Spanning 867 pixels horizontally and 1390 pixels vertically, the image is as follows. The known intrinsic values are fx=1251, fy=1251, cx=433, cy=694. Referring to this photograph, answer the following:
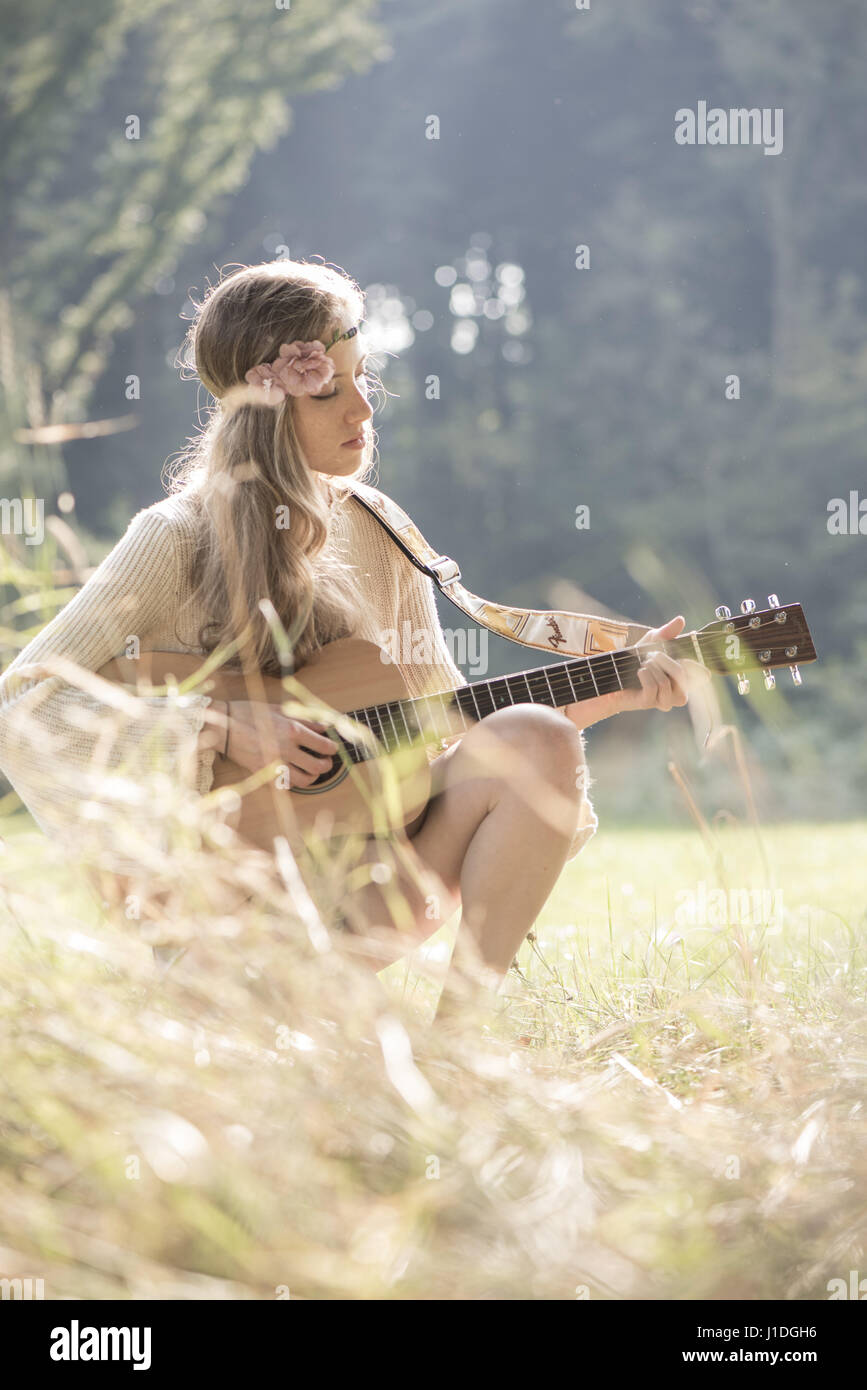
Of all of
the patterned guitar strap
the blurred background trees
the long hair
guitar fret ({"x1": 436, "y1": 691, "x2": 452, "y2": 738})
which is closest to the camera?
the long hair

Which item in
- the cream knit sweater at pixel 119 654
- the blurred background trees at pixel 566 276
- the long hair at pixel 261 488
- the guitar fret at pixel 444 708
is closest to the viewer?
the cream knit sweater at pixel 119 654

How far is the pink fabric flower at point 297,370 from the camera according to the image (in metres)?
1.88

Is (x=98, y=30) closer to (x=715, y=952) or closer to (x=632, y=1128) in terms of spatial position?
(x=715, y=952)

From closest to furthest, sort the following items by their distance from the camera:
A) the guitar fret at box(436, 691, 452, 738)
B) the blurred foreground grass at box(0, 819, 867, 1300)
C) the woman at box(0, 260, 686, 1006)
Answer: the blurred foreground grass at box(0, 819, 867, 1300)
the woman at box(0, 260, 686, 1006)
the guitar fret at box(436, 691, 452, 738)

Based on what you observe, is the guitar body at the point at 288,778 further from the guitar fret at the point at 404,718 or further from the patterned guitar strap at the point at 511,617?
the patterned guitar strap at the point at 511,617

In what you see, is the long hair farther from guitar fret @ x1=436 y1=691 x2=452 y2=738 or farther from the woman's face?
guitar fret @ x1=436 y1=691 x2=452 y2=738

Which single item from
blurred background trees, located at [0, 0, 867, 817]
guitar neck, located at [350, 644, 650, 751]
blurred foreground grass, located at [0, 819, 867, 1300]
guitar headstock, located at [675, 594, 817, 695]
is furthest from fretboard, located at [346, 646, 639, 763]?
blurred background trees, located at [0, 0, 867, 817]

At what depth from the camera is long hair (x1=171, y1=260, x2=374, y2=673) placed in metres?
1.84

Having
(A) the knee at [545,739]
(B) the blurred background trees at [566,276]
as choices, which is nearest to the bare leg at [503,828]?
(A) the knee at [545,739]

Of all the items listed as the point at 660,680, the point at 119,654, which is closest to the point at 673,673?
the point at 660,680

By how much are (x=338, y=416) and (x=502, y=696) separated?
1.65 ft

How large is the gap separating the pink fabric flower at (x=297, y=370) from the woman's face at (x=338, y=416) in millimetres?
26

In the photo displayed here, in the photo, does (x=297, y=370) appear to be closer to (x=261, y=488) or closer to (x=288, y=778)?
(x=261, y=488)
